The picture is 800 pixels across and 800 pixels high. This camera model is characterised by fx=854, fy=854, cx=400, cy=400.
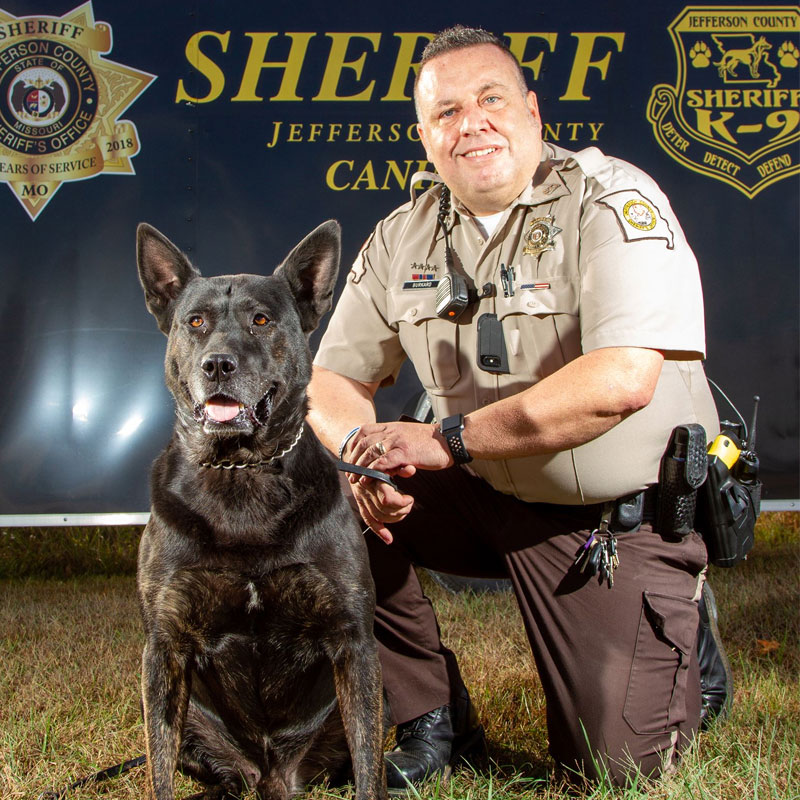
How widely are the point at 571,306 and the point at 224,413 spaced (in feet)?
3.05

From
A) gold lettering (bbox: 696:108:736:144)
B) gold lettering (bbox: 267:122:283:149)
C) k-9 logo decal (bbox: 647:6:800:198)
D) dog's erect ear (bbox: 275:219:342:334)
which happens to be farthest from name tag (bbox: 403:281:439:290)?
gold lettering (bbox: 696:108:736:144)

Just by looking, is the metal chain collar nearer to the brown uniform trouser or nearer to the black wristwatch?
the black wristwatch

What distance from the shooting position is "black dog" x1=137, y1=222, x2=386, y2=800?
1736mm

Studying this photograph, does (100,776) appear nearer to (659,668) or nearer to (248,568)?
(248,568)

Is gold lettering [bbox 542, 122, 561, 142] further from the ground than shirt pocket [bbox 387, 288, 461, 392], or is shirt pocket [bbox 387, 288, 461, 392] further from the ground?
gold lettering [bbox 542, 122, 561, 142]

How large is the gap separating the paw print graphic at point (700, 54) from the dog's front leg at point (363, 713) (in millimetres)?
3064

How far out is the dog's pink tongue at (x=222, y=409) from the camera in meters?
1.85

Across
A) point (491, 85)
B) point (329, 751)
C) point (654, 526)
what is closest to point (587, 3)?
point (491, 85)

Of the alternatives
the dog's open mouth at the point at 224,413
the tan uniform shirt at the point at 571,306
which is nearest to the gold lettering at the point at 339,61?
the tan uniform shirt at the point at 571,306

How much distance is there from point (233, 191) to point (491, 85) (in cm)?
167

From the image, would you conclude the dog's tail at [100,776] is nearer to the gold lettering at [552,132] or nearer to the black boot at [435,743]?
the black boot at [435,743]

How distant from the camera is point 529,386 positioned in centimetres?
223

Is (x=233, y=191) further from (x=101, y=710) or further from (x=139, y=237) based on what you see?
(x=101, y=710)

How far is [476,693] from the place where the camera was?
2604 mm
